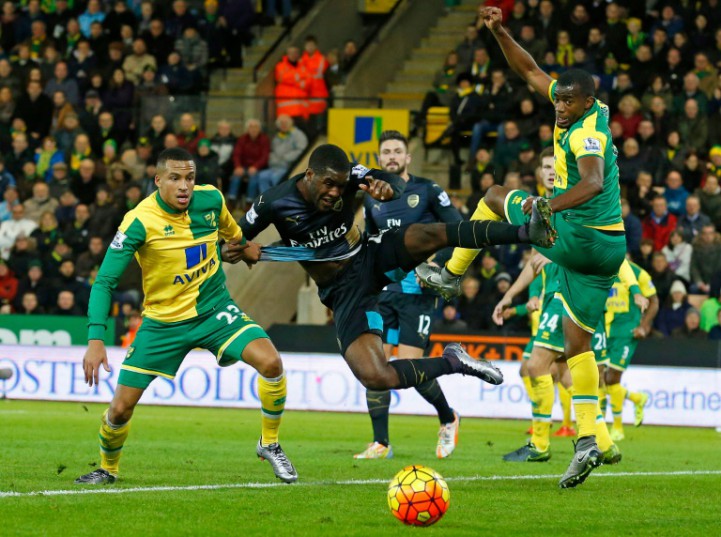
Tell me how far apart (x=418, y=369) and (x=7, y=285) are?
15287 millimetres

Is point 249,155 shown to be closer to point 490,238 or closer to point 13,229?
point 13,229

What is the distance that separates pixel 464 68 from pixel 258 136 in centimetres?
407

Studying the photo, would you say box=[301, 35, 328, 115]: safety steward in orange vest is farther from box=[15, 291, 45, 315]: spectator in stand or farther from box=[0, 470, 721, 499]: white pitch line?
box=[0, 470, 721, 499]: white pitch line

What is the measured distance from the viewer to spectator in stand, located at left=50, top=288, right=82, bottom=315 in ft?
71.5

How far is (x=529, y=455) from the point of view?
38.2 feet

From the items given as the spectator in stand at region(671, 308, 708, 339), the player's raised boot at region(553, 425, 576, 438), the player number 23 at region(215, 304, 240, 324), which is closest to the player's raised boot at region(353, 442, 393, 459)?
the player number 23 at region(215, 304, 240, 324)

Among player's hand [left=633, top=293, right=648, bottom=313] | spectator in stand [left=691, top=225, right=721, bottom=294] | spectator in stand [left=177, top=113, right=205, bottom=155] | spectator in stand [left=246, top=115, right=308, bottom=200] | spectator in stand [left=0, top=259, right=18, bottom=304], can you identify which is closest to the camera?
player's hand [left=633, top=293, right=648, bottom=313]

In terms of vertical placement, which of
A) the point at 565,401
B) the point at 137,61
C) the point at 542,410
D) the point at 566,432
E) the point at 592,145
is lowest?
the point at 566,432

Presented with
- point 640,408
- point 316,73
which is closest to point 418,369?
point 640,408

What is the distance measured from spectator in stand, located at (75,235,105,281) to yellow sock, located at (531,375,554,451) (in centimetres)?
1217

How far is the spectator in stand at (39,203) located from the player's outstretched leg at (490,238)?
1583 centimetres

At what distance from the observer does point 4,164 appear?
25.3m

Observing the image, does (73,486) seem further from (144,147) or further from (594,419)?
(144,147)

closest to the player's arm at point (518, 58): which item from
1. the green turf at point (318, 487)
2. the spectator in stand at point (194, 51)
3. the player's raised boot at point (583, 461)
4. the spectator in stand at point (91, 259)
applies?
the player's raised boot at point (583, 461)
